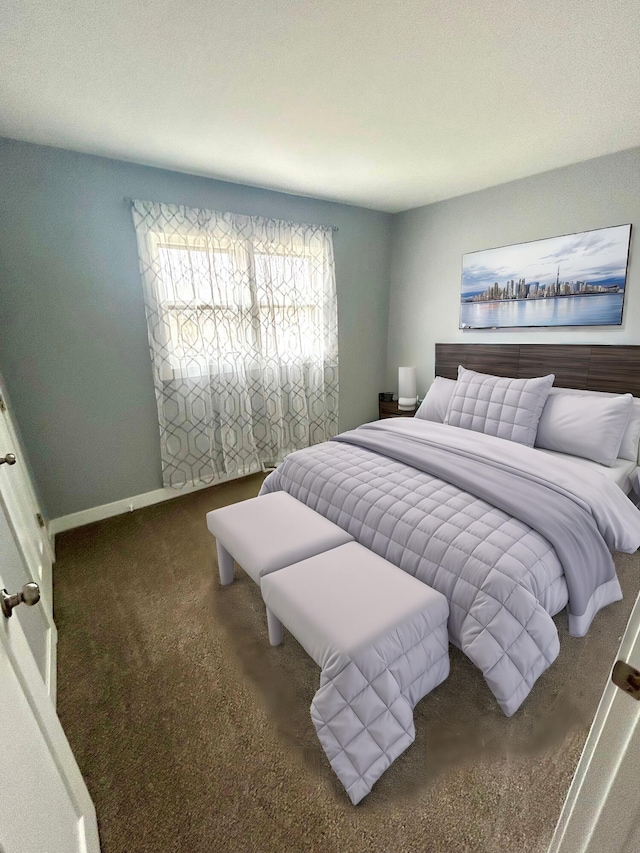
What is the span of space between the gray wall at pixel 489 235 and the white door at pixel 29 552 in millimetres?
3299

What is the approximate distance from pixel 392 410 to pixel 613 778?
3340mm

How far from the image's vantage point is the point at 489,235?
3.16 metres

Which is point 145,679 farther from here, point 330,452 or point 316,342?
point 316,342

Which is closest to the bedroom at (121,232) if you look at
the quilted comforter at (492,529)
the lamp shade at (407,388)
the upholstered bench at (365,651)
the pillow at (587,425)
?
the upholstered bench at (365,651)

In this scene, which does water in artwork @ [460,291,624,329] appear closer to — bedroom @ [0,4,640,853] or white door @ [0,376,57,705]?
bedroom @ [0,4,640,853]

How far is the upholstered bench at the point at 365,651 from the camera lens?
45.5 inches

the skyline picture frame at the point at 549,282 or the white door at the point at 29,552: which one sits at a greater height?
the skyline picture frame at the point at 549,282

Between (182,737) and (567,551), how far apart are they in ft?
5.19

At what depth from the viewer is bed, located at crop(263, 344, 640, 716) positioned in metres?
1.34

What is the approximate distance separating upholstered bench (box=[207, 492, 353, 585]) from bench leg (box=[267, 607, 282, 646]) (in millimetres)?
183

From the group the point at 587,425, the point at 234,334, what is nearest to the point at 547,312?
the point at 587,425

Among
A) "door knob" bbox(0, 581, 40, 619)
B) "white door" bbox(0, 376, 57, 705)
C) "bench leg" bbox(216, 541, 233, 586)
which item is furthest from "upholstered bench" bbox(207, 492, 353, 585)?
"door knob" bbox(0, 581, 40, 619)

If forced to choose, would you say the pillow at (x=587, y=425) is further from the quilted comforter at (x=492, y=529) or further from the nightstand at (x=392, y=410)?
the nightstand at (x=392, y=410)

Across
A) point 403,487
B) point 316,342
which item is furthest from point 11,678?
point 316,342
